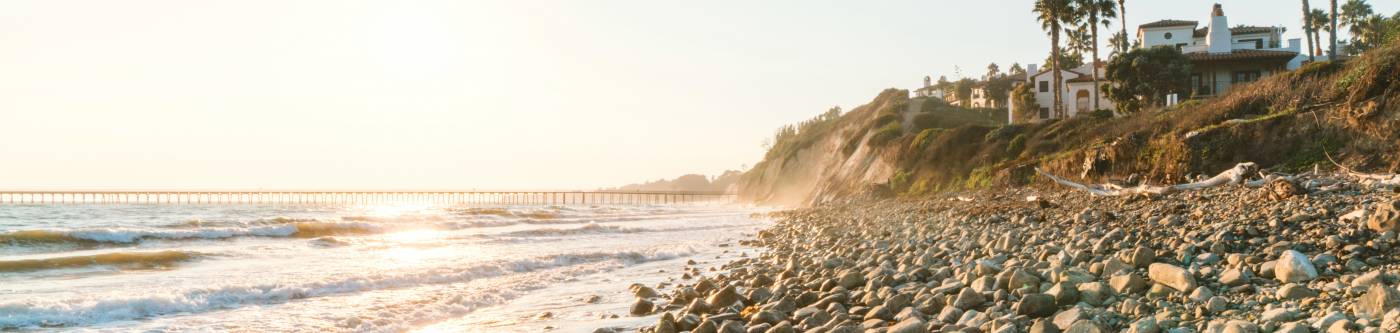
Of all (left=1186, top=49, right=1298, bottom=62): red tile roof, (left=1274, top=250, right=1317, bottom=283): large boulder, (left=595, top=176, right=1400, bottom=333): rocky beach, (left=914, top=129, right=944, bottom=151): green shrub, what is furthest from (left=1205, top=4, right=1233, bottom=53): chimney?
(left=1274, top=250, right=1317, bottom=283): large boulder

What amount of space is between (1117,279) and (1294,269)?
1164 mm

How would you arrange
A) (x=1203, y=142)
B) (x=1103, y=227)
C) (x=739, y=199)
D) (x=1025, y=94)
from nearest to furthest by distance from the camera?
(x=1103, y=227) → (x=1203, y=142) → (x=1025, y=94) → (x=739, y=199)

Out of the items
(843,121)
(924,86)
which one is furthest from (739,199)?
(924,86)

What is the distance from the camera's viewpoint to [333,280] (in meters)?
13.0

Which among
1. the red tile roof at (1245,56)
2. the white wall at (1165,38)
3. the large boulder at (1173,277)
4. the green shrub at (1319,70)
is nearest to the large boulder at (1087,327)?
the large boulder at (1173,277)

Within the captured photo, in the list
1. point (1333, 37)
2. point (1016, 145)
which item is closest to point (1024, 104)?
point (1333, 37)

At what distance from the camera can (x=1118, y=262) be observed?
7.21 m

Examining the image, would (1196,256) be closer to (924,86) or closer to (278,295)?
(278,295)

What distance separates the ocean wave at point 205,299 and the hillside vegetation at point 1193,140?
15357mm

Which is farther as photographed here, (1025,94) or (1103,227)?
(1025,94)

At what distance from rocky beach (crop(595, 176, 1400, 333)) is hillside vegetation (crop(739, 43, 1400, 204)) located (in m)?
4.15

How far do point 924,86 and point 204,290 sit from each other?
98913 millimetres

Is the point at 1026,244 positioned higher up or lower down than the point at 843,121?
lower down

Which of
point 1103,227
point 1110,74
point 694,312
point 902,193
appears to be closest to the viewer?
point 694,312
